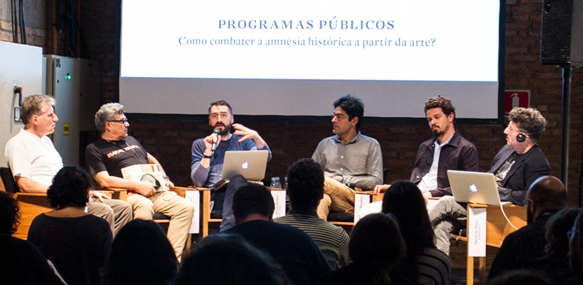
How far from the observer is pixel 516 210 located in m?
5.05

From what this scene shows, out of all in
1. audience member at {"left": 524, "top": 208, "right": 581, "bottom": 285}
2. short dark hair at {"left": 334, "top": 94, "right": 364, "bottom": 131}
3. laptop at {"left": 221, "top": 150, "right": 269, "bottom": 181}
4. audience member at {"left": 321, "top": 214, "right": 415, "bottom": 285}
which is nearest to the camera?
audience member at {"left": 321, "top": 214, "right": 415, "bottom": 285}

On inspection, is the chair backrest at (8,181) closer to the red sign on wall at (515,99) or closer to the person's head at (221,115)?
the person's head at (221,115)

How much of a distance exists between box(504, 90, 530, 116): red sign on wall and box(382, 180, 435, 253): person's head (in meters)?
3.48

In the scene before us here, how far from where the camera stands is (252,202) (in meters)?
3.16

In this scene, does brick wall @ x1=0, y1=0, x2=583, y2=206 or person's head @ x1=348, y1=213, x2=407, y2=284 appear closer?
person's head @ x1=348, y1=213, x2=407, y2=284

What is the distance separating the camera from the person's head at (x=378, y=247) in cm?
238

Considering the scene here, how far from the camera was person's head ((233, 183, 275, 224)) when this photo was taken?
3.16m

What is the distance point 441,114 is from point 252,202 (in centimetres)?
286

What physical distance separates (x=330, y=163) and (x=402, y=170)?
3.04 ft

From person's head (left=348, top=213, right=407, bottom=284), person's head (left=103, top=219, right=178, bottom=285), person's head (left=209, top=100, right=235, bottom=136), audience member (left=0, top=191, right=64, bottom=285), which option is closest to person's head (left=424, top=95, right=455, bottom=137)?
person's head (left=209, top=100, right=235, bottom=136)

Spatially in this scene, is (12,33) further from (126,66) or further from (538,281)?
(538,281)

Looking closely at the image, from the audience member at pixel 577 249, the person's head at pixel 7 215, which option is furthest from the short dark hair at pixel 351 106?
the audience member at pixel 577 249

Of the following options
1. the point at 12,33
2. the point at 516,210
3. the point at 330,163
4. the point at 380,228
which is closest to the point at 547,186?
the point at 380,228

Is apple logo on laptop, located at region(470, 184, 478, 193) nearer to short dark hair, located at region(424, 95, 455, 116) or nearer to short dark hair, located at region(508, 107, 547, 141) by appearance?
short dark hair, located at region(508, 107, 547, 141)
